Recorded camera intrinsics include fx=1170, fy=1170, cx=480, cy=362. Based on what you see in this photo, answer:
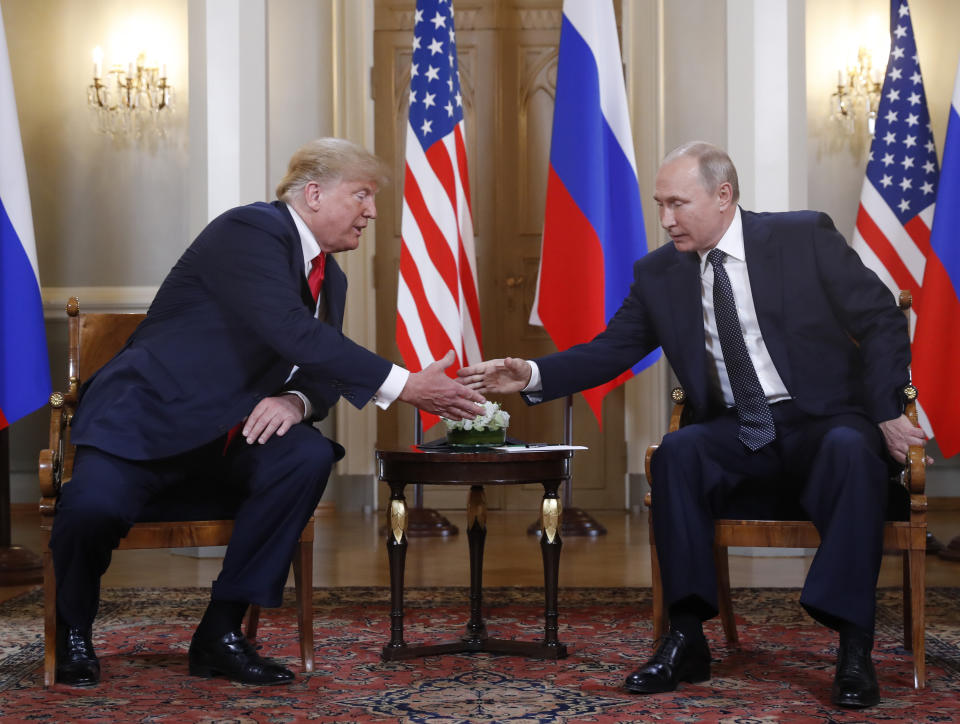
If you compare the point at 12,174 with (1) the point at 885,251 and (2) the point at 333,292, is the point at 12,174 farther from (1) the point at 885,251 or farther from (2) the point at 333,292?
(1) the point at 885,251

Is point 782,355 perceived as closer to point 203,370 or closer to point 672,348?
point 672,348

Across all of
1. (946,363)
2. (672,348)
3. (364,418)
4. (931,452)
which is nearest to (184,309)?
(672,348)

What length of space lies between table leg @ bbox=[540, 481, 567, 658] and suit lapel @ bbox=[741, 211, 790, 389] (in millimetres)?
592

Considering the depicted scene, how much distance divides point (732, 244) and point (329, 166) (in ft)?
3.21

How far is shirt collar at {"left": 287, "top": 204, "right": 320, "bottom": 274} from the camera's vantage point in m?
2.80

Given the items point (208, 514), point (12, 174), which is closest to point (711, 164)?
point (208, 514)

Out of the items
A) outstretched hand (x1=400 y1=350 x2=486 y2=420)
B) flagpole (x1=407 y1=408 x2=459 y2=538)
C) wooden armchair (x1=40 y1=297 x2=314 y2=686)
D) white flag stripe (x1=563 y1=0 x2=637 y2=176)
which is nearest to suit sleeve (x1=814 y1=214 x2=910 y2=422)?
outstretched hand (x1=400 y1=350 x2=486 y2=420)

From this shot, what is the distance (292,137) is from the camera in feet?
17.7

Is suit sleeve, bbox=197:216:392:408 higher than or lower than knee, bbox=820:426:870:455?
higher

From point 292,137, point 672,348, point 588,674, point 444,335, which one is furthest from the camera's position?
point 292,137

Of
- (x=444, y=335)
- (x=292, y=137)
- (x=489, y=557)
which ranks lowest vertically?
(x=489, y=557)

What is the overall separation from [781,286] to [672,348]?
291 mm

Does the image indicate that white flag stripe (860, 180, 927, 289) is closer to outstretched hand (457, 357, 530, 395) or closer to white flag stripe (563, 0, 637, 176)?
white flag stripe (563, 0, 637, 176)

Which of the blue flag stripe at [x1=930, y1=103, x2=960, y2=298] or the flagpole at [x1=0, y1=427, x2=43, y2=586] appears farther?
the blue flag stripe at [x1=930, y1=103, x2=960, y2=298]
